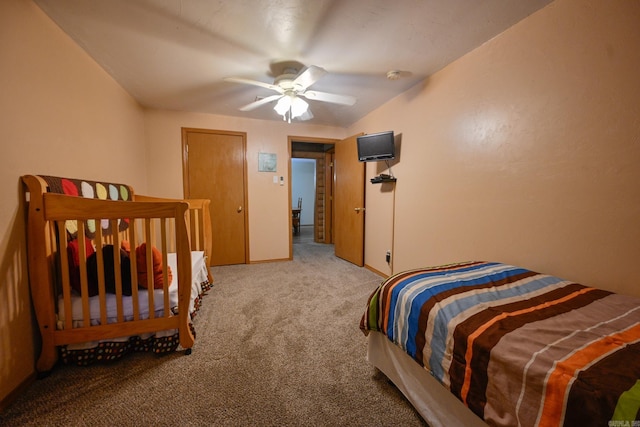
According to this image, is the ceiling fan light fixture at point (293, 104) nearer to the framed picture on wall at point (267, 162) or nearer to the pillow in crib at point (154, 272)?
the framed picture on wall at point (267, 162)

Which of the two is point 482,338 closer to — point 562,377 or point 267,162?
point 562,377

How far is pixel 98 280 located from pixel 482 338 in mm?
1971

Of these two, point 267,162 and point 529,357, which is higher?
point 267,162

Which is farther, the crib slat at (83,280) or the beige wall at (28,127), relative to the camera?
the crib slat at (83,280)

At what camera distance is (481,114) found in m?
1.84

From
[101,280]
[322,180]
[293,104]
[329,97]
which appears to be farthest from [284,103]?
[322,180]

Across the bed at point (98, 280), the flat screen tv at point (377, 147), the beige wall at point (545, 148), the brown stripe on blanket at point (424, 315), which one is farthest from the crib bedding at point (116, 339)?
the flat screen tv at point (377, 147)

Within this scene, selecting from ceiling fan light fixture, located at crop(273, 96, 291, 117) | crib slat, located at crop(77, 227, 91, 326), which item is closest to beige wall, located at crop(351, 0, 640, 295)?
ceiling fan light fixture, located at crop(273, 96, 291, 117)

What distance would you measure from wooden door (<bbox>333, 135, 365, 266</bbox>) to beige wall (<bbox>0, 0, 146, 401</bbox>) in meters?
2.83

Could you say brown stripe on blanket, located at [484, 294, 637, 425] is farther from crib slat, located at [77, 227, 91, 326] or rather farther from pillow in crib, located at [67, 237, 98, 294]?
pillow in crib, located at [67, 237, 98, 294]

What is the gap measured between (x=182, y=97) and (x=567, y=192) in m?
3.57

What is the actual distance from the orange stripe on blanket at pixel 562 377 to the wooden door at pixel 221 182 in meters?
3.42

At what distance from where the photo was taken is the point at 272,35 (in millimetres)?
1679

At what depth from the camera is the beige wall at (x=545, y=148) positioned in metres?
1.20
